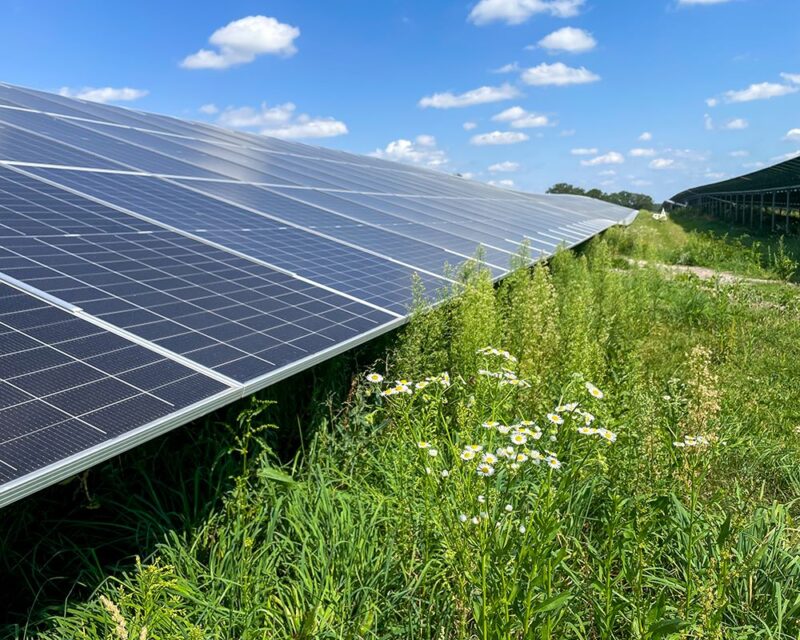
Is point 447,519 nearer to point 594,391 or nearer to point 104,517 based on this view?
point 594,391

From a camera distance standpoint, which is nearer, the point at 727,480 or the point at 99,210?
the point at 727,480

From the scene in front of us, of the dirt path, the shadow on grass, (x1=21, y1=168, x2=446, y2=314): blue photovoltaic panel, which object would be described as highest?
(x1=21, y1=168, x2=446, y2=314): blue photovoltaic panel

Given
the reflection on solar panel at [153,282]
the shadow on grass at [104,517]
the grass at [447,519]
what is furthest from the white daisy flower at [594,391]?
the shadow on grass at [104,517]

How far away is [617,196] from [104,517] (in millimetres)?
129673

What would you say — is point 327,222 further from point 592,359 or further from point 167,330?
point 167,330

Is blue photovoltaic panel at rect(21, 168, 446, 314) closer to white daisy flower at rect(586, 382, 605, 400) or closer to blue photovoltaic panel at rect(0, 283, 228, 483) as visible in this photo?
white daisy flower at rect(586, 382, 605, 400)

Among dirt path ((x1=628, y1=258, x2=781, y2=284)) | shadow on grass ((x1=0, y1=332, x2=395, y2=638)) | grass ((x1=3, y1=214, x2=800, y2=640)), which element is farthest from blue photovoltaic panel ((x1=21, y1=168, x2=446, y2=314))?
dirt path ((x1=628, y1=258, x2=781, y2=284))

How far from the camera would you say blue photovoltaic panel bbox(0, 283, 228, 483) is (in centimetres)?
246

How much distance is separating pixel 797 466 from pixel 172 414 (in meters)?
4.97

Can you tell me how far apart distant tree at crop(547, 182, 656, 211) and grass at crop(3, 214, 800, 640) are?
108376mm

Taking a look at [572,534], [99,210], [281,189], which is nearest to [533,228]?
[281,189]

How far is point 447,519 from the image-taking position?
312 cm

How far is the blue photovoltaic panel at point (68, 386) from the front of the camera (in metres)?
2.46

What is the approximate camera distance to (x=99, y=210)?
5.82 m
